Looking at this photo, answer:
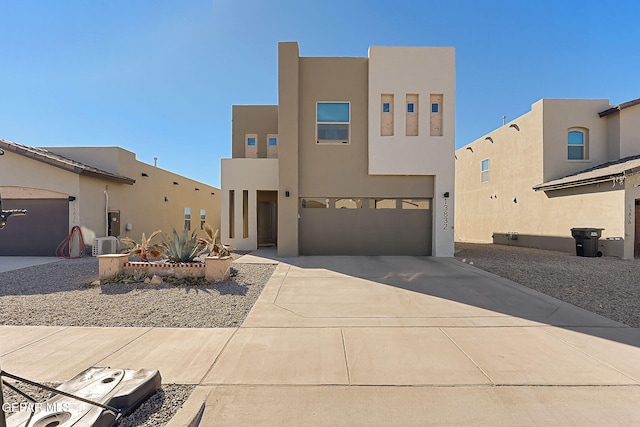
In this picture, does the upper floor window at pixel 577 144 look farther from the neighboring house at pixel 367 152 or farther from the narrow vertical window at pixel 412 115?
the narrow vertical window at pixel 412 115

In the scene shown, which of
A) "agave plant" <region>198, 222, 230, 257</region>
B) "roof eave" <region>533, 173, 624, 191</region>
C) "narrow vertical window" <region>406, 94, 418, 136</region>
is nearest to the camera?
"agave plant" <region>198, 222, 230, 257</region>

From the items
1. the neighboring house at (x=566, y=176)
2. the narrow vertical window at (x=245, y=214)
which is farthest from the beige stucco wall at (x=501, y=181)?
the narrow vertical window at (x=245, y=214)

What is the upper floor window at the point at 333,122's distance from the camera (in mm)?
11648

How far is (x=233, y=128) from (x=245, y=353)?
14.1m

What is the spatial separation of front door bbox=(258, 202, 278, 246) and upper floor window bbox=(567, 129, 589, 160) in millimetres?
15359

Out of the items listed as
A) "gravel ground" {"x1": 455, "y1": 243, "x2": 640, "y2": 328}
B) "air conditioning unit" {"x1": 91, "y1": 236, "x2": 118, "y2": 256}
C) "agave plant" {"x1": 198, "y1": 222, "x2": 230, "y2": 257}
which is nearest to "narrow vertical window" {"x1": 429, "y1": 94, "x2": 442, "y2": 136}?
"gravel ground" {"x1": 455, "y1": 243, "x2": 640, "y2": 328}

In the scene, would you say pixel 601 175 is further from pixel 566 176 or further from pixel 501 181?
pixel 501 181

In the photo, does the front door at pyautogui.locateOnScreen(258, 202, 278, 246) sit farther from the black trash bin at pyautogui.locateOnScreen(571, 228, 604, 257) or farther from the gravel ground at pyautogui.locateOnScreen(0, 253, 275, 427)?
the black trash bin at pyautogui.locateOnScreen(571, 228, 604, 257)

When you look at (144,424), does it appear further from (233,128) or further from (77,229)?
(233,128)

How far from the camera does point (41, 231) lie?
452 inches

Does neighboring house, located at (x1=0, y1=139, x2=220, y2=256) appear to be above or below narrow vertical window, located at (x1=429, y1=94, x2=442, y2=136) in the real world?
below

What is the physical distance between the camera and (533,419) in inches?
100

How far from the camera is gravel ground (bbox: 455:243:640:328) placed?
5.52m

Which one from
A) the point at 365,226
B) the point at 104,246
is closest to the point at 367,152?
the point at 365,226
